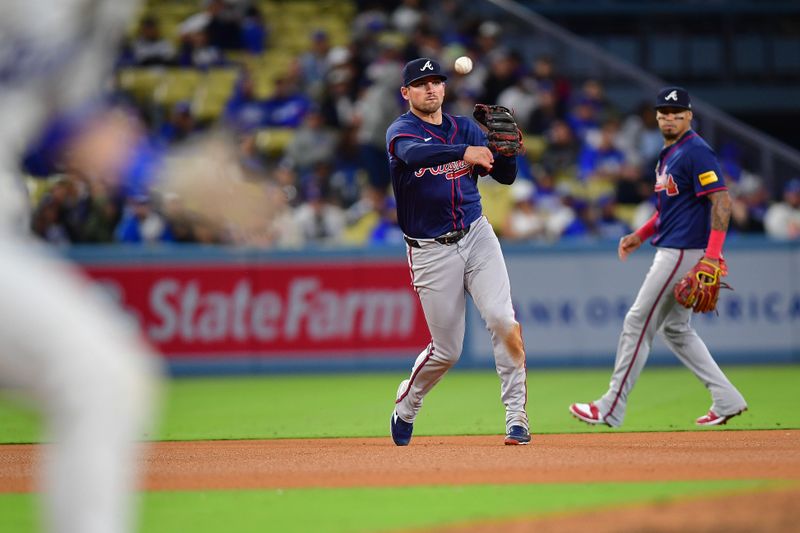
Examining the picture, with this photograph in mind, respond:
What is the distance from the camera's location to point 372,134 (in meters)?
18.1

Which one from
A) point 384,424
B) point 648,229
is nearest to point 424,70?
point 648,229

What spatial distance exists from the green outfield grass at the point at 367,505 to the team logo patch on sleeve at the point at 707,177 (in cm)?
298

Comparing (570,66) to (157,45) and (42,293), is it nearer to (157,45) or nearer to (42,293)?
(157,45)

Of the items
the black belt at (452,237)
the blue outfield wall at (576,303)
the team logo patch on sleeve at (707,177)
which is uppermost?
the team logo patch on sleeve at (707,177)

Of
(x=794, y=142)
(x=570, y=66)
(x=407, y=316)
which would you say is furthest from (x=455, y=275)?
(x=794, y=142)

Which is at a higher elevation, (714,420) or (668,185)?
(668,185)

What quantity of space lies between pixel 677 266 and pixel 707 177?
25.9 inches

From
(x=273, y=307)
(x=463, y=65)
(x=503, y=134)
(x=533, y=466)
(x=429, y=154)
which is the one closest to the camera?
(x=533, y=466)

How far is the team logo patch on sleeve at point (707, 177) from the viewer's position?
28.6 ft

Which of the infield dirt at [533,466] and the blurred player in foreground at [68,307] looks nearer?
the blurred player in foreground at [68,307]

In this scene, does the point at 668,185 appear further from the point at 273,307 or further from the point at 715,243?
the point at 273,307

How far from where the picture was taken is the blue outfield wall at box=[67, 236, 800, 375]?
611 inches

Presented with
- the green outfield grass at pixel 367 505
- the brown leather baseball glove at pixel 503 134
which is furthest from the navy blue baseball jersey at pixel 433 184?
the green outfield grass at pixel 367 505

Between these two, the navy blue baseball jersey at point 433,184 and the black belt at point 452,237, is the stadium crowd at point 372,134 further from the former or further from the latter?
the black belt at point 452,237
